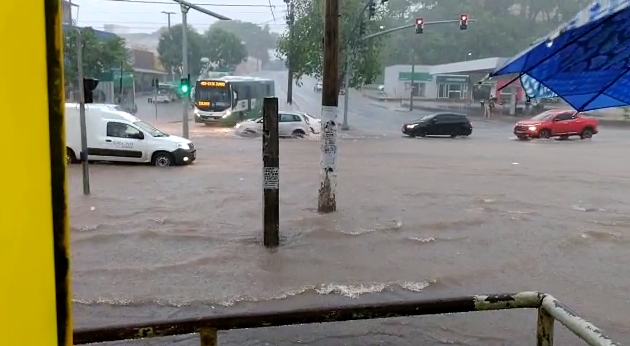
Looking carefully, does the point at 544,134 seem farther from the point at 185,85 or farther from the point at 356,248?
the point at 356,248

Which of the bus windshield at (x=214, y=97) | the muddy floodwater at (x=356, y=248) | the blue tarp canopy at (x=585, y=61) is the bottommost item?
the muddy floodwater at (x=356, y=248)

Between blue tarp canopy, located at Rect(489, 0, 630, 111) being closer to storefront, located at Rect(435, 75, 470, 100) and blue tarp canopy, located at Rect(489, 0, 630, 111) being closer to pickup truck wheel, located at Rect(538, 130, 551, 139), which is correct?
pickup truck wheel, located at Rect(538, 130, 551, 139)

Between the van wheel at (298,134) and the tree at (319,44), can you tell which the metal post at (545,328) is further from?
the tree at (319,44)

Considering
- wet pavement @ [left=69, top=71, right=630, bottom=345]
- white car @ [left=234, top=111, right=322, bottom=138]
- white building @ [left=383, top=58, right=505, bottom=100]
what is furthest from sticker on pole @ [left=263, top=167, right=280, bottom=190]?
white building @ [left=383, top=58, right=505, bottom=100]

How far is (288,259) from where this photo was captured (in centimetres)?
788

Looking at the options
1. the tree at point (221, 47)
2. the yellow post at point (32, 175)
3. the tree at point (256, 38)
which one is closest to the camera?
the yellow post at point (32, 175)

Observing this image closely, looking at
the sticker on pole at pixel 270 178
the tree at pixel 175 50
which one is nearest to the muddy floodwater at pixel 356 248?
the sticker on pole at pixel 270 178

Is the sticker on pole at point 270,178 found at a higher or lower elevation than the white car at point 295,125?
higher

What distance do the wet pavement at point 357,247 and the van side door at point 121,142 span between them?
42 centimetres

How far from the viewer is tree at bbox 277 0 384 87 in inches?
1437

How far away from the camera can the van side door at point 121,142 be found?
1655 centimetres

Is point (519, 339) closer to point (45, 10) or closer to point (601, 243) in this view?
point (601, 243)

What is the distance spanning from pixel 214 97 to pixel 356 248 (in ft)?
92.8

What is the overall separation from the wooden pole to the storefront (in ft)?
201
